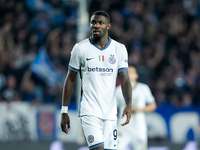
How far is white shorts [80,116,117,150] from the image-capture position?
538 centimetres

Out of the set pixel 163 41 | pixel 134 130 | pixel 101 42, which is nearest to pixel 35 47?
pixel 163 41

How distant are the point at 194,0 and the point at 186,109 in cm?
469

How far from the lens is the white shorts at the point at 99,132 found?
5.38m

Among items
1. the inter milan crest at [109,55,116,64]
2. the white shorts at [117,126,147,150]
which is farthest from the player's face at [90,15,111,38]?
the white shorts at [117,126,147,150]

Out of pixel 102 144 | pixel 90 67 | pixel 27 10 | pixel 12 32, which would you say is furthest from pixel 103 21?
pixel 27 10

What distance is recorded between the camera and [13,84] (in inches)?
496

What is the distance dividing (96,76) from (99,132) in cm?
62

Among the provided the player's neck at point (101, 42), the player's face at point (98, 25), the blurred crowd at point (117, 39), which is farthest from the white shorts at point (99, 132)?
the blurred crowd at point (117, 39)

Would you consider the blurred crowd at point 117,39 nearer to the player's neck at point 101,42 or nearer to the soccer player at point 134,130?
the soccer player at point 134,130

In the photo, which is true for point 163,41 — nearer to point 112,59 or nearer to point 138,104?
point 138,104

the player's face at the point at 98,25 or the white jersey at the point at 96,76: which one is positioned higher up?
the player's face at the point at 98,25

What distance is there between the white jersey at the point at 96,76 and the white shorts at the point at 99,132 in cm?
6

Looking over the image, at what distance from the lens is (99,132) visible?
5.42 meters

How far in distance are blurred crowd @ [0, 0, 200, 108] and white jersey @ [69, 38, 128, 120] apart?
270 inches
